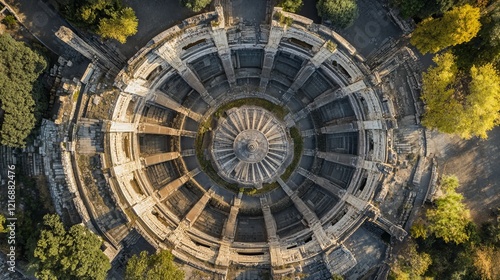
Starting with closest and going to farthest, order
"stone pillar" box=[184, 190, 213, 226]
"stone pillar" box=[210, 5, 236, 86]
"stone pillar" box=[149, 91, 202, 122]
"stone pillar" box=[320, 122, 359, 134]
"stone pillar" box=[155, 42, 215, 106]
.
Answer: "stone pillar" box=[210, 5, 236, 86], "stone pillar" box=[155, 42, 215, 106], "stone pillar" box=[320, 122, 359, 134], "stone pillar" box=[149, 91, 202, 122], "stone pillar" box=[184, 190, 213, 226]

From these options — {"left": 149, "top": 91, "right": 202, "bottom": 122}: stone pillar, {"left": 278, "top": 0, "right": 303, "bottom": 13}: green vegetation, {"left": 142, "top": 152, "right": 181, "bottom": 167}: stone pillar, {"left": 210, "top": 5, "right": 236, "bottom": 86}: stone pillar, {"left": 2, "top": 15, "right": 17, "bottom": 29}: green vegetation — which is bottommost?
{"left": 142, "top": 152, "right": 181, "bottom": 167}: stone pillar

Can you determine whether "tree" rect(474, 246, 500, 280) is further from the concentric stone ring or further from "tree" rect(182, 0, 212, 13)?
"tree" rect(182, 0, 212, 13)

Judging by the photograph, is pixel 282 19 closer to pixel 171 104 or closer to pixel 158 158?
pixel 171 104

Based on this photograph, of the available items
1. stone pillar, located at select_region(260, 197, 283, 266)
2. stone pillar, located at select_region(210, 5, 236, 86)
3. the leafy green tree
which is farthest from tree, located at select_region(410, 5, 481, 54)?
the leafy green tree

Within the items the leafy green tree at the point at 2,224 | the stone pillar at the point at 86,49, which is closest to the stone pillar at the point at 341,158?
the stone pillar at the point at 86,49

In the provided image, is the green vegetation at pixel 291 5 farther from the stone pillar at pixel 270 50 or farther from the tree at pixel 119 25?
the tree at pixel 119 25

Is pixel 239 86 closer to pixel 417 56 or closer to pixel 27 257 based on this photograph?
pixel 417 56
